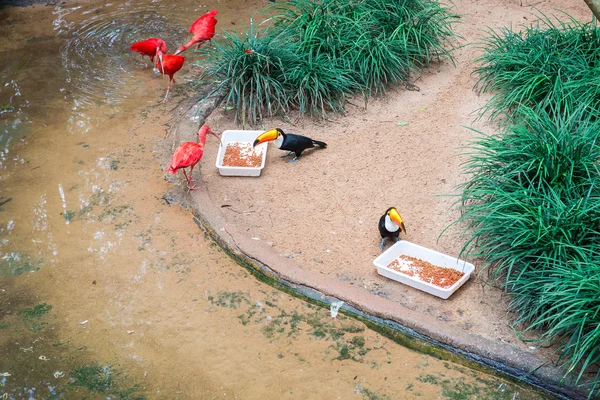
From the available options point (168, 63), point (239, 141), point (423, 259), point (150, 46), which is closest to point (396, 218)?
point (423, 259)

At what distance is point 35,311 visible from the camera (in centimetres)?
431

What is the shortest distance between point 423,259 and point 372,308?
2.01 ft

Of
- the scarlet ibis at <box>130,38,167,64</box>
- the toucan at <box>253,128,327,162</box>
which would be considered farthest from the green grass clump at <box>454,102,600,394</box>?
the scarlet ibis at <box>130,38,167,64</box>

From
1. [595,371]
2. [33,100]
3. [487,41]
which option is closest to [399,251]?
[595,371]

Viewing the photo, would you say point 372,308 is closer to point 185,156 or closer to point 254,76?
point 185,156

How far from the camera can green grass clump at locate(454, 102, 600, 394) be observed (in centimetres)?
361

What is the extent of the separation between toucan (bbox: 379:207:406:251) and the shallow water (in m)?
0.68

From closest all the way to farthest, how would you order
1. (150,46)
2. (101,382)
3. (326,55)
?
(101,382)
(326,55)
(150,46)

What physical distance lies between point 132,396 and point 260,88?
10.0ft

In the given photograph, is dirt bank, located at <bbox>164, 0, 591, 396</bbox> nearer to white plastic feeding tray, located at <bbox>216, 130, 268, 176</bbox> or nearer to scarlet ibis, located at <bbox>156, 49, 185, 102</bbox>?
white plastic feeding tray, located at <bbox>216, 130, 268, 176</bbox>

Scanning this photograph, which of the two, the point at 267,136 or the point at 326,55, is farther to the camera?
the point at 326,55

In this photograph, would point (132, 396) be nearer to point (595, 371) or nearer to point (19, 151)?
point (595, 371)

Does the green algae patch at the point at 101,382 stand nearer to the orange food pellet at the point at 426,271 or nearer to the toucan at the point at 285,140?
the orange food pellet at the point at 426,271

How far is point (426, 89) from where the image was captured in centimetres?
630
